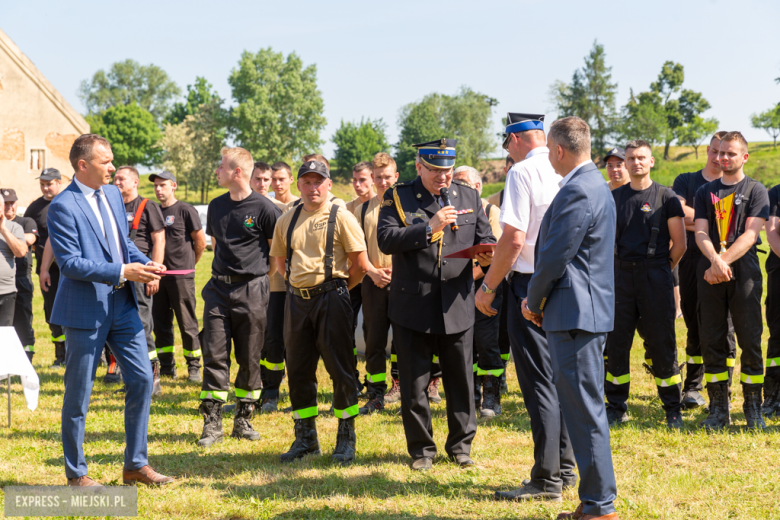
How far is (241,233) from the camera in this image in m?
5.93

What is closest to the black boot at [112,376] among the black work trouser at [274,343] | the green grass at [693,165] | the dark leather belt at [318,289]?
the black work trouser at [274,343]

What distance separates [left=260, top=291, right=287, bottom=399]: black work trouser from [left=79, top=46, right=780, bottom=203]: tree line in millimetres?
60927

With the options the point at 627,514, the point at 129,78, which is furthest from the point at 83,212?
the point at 129,78

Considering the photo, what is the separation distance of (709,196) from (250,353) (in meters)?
4.45

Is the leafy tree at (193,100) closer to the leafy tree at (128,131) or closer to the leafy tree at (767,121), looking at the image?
the leafy tree at (128,131)

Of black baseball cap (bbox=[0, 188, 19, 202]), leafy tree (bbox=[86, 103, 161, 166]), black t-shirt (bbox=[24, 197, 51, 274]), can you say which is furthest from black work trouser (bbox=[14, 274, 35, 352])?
leafy tree (bbox=[86, 103, 161, 166])

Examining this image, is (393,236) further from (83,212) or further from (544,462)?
(83,212)

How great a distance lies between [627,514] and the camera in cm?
413

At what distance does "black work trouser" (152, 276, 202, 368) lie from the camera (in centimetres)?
832

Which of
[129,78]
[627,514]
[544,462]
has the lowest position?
[627,514]

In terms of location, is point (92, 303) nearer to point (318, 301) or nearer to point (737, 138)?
point (318, 301)

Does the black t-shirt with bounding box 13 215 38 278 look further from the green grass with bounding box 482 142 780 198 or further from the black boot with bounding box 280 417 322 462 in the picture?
the green grass with bounding box 482 142 780 198

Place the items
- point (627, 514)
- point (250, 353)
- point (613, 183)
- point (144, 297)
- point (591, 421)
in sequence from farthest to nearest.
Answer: point (144, 297), point (613, 183), point (250, 353), point (627, 514), point (591, 421)

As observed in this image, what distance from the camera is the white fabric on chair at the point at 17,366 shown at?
5422 millimetres
